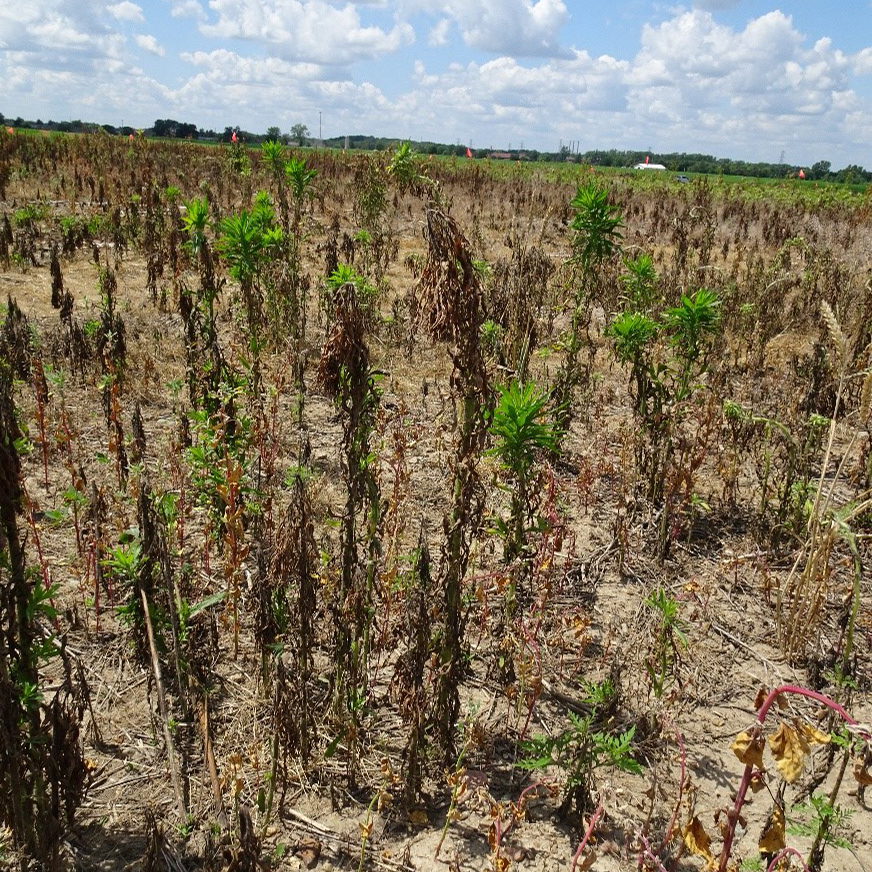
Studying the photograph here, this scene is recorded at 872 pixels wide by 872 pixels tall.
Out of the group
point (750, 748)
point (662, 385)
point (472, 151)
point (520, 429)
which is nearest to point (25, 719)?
point (750, 748)

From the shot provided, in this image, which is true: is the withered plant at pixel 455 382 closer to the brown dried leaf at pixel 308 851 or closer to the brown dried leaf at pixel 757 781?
the brown dried leaf at pixel 308 851

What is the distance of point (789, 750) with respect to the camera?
1.43m

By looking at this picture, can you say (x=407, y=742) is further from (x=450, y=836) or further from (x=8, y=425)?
(x=8, y=425)

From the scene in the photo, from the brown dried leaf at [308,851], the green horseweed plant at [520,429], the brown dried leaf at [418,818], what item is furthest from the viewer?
the green horseweed plant at [520,429]

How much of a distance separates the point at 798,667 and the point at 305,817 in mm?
2439

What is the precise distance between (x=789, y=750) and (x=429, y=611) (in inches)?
51.2

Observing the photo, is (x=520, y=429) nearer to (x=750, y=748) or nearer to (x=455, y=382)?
(x=455, y=382)

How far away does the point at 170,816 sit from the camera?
7.97 feet

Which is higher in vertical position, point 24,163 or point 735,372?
point 24,163

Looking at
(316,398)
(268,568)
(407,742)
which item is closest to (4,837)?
(268,568)

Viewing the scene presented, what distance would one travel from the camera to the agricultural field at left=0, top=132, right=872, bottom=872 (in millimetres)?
2209

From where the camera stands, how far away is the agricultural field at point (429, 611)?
7.25 ft

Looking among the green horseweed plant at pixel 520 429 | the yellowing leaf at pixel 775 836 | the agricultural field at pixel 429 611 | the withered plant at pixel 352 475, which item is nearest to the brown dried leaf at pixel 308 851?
the agricultural field at pixel 429 611

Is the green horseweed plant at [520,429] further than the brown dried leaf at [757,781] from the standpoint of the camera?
Yes
